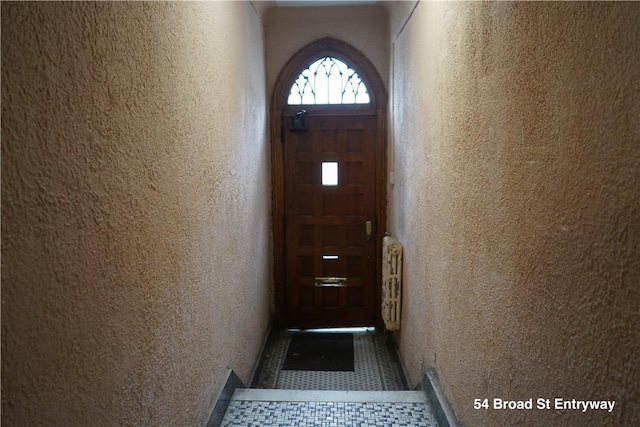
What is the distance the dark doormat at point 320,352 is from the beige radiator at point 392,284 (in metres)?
0.48

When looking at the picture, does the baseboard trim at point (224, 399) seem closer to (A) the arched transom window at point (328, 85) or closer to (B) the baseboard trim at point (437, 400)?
(B) the baseboard trim at point (437, 400)

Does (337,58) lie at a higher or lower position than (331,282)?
higher

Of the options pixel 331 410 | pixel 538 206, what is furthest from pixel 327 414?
pixel 538 206

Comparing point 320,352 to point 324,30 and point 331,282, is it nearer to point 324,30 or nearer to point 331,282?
point 331,282

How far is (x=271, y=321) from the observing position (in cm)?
409

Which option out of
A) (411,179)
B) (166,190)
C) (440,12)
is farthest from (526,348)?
(411,179)

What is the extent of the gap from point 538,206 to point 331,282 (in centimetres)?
317

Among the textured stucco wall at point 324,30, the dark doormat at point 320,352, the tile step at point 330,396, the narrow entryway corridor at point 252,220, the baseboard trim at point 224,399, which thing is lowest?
the dark doormat at point 320,352

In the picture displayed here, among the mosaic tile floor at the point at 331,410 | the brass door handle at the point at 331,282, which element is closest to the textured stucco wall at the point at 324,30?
the brass door handle at the point at 331,282

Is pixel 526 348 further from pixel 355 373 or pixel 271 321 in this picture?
pixel 271 321

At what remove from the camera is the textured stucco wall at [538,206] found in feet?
2.60

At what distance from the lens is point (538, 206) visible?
107 centimetres

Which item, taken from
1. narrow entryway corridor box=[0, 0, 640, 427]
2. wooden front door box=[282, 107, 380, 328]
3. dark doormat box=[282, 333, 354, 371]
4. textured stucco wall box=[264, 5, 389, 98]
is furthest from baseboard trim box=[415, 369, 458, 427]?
textured stucco wall box=[264, 5, 389, 98]

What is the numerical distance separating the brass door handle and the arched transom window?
156cm
